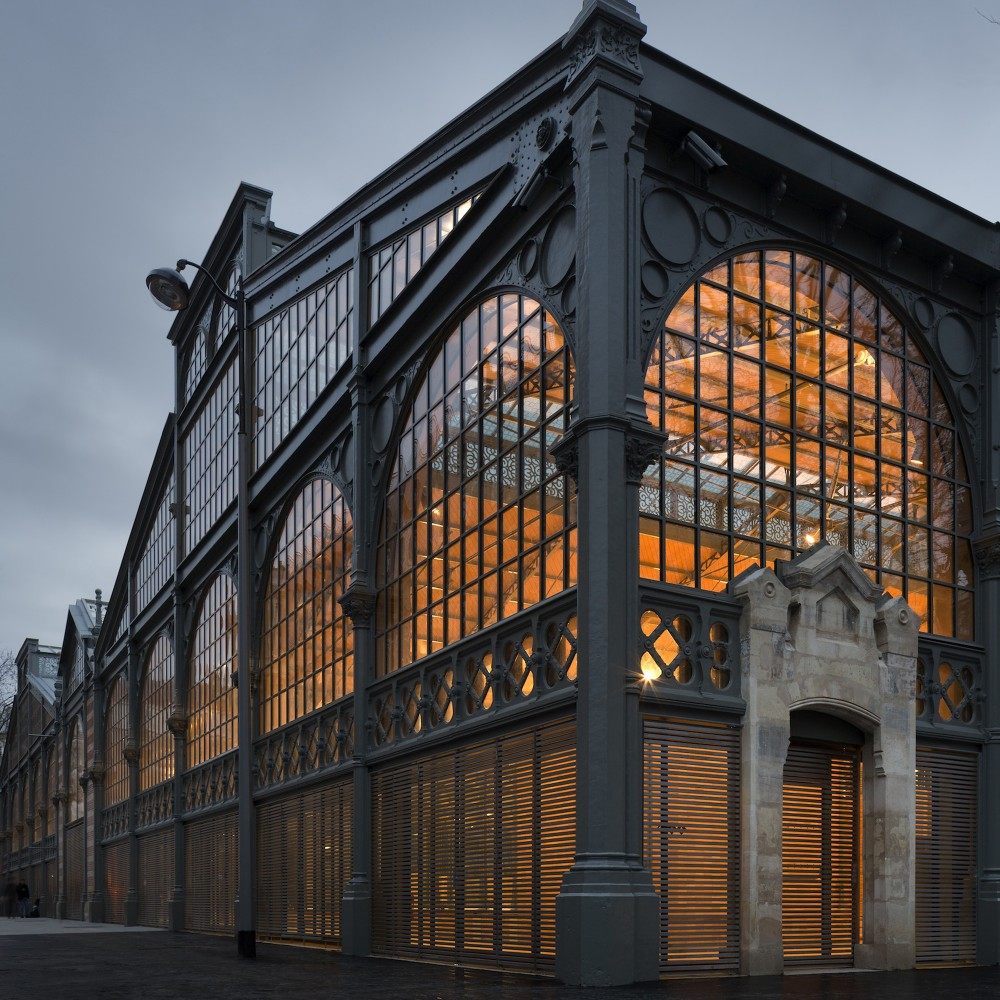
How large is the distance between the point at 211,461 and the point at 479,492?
74.0ft

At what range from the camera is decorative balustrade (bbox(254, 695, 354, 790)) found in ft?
95.8

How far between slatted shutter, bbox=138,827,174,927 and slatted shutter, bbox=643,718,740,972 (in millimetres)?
29316

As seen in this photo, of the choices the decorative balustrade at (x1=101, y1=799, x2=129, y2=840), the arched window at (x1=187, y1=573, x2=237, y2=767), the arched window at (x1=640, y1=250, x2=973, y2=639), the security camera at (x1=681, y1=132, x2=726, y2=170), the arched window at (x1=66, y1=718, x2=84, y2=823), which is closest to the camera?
the arched window at (x1=640, y1=250, x2=973, y2=639)

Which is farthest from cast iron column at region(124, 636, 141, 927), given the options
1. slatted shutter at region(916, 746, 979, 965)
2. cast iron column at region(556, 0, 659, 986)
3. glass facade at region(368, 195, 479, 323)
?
cast iron column at region(556, 0, 659, 986)

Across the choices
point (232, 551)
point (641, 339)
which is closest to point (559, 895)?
point (641, 339)

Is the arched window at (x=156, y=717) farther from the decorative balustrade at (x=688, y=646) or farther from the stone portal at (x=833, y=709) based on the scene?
the decorative balustrade at (x=688, y=646)

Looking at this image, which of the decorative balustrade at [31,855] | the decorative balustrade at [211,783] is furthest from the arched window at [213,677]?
the decorative balustrade at [31,855]

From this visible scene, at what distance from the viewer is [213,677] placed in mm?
42219

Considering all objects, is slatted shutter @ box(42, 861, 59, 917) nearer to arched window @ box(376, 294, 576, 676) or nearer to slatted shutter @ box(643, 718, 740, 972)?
arched window @ box(376, 294, 576, 676)

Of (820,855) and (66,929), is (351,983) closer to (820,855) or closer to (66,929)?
(820,855)

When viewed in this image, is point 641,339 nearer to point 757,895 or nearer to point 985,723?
point 757,895

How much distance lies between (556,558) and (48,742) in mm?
68339

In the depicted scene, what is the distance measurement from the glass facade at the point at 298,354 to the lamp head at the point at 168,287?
6.25 metres

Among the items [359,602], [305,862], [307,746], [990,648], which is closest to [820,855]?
[990,648]
